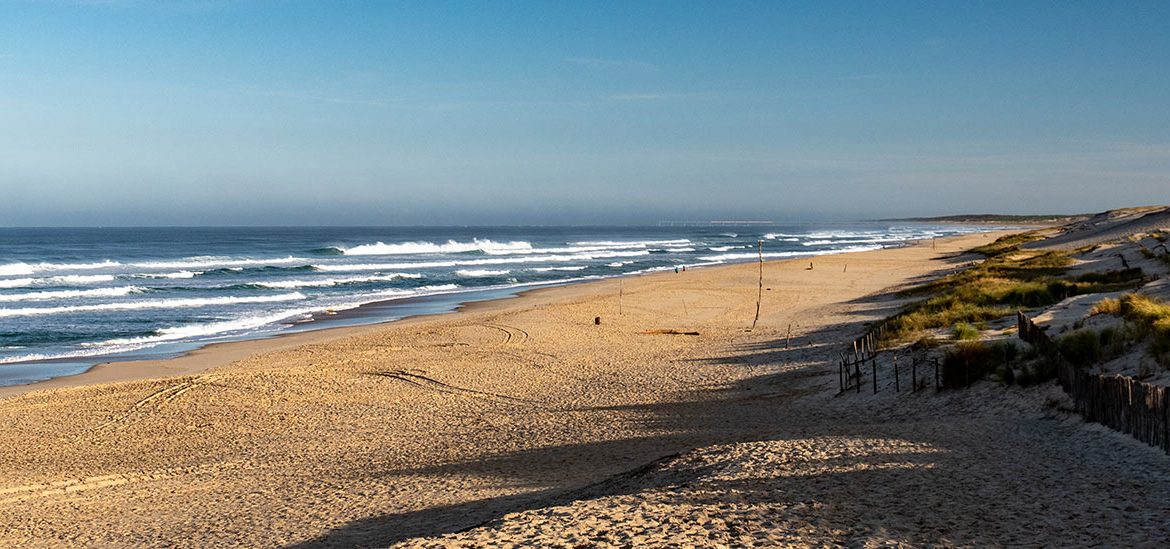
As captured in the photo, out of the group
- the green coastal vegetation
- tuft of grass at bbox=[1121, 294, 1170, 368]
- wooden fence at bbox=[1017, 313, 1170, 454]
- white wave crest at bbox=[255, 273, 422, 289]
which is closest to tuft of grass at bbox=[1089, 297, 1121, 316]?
the green coastal vegetation

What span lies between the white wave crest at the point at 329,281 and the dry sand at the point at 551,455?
21.7 meters

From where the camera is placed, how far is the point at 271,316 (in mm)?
32469

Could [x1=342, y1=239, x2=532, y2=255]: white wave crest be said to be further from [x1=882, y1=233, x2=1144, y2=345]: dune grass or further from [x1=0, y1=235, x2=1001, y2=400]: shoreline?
[x1=882, y1=233, x2=1144, y2=345]: dune grass

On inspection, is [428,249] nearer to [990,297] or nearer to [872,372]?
[990,297]

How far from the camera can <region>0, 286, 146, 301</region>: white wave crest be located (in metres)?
38.5

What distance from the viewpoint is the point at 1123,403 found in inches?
389

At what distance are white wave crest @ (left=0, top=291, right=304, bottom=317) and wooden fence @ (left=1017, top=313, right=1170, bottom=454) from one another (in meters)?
32.0

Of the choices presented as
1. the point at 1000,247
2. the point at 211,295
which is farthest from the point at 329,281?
the point at 1000,247

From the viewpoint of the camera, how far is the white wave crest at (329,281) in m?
45.5

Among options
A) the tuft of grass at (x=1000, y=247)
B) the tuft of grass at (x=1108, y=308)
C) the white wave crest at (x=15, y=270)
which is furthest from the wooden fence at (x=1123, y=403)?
the white wave crest at (x=15, y=270)

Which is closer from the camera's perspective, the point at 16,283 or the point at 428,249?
the point at 16,283

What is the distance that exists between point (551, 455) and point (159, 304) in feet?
94.2

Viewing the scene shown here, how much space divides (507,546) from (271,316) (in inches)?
1074

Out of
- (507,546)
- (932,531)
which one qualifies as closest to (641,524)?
(507,546)
